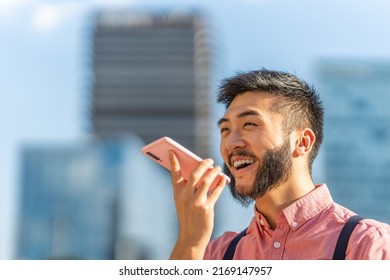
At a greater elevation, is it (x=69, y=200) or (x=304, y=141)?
(x=304, y=141)

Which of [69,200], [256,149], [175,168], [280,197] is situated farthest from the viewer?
[69,200]

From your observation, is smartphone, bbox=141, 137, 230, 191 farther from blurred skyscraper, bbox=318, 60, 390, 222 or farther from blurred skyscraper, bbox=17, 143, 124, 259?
blurred skyscraper, bbox=318, 60, 390, 222

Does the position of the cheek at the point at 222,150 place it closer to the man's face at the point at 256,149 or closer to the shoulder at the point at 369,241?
the man's face at the point at 256,149

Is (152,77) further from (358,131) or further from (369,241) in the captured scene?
(369,241)

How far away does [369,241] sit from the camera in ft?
10.9

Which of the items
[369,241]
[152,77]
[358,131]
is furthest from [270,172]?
[152,77]

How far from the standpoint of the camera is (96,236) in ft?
373

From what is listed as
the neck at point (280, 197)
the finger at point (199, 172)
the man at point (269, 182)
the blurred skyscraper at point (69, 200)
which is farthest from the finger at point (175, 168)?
the blurred skyscraper at point (69, 200)

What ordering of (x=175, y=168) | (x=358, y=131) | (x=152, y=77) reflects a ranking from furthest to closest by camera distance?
(x=152, y=77), (x=358, y=131), (x=175, y=168)

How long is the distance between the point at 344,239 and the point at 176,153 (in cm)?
81

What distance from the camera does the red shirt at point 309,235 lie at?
3.33 metres

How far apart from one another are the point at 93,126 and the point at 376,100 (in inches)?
2526

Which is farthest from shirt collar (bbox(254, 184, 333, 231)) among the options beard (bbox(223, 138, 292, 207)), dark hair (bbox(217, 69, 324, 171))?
dark hair (bbox(217, 69, 324, 171))

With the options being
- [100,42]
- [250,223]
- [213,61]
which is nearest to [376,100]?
[213,61]
